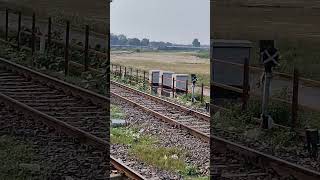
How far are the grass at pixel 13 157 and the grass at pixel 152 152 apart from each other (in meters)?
1.20

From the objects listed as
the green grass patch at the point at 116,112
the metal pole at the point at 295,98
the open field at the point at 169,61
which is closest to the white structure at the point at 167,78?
the open field at the point at 169,61

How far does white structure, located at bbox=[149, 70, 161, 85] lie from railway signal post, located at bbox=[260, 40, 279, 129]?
1.86 m

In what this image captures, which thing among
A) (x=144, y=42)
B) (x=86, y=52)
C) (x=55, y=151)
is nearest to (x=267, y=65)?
(x=144, y=42)

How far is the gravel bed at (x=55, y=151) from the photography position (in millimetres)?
4164

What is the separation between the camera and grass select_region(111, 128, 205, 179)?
486 cm

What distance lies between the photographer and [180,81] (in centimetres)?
635

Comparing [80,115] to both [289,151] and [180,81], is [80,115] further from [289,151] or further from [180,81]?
[180,81]

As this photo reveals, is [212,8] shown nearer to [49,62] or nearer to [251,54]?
[251,54]

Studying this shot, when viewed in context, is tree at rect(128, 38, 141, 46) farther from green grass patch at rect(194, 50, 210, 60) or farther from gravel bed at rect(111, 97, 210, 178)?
gravel bed at rect(111, 97, 210, 178)

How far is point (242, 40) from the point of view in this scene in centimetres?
460

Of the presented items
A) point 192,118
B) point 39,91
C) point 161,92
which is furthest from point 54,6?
point 161,92

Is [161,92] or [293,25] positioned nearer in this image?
[293,25]

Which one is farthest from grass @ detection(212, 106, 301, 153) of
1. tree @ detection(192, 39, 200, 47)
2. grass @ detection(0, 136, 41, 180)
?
grass @ detection(0, 136, 41, 180)

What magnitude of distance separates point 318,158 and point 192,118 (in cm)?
219
